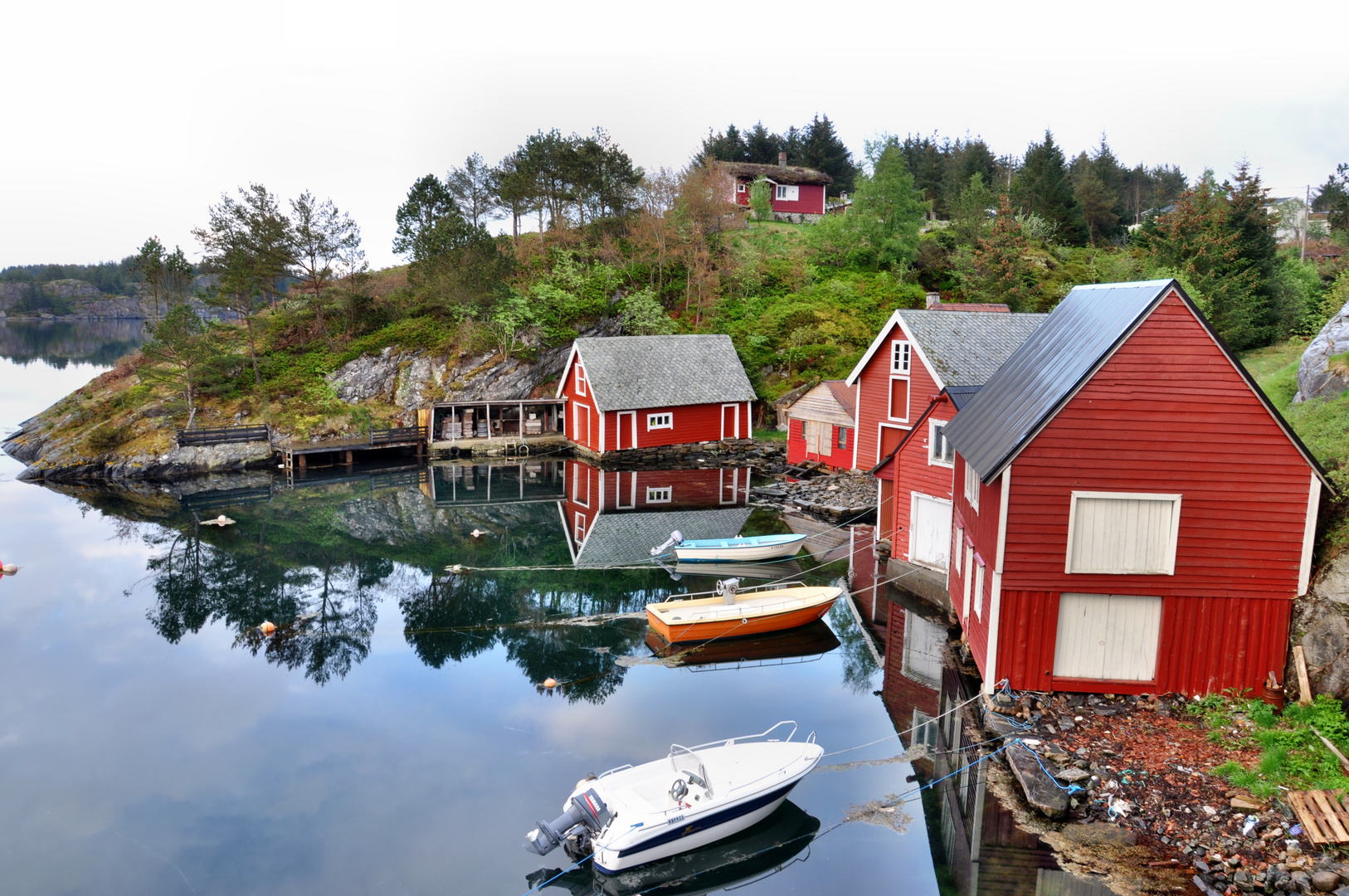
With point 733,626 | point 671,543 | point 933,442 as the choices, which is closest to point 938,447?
point 933,442

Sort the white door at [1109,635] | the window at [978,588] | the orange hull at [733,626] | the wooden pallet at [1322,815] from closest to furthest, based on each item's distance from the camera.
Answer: the wooden pallet at [1322,815] < the white door at [1109,635] < the window at [978,588] < the orange hull at [733,626]

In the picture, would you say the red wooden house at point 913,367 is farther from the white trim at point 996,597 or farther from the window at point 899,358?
the white trim at point 996,597

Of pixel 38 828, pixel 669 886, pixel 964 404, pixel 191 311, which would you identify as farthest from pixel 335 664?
pixel 191 311

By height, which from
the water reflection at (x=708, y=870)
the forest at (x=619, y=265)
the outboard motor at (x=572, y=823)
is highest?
the forest at (x=619, y=265)

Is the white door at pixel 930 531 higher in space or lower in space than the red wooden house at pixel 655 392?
lower

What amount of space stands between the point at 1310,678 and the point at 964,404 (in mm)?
8886

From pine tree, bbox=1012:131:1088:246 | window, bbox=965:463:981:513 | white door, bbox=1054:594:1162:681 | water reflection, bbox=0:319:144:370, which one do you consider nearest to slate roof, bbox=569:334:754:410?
window, bbox=965:463:981:513

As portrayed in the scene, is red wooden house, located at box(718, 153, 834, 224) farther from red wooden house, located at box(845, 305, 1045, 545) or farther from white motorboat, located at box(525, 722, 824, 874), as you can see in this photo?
white motorboat, located at box(525, 722, 824, 874)

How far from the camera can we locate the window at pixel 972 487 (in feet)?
50.5

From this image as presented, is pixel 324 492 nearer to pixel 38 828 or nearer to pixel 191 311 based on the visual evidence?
pixel 191 311

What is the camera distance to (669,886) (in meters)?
11.0

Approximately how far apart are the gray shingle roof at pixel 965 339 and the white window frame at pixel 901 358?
2.89 ft

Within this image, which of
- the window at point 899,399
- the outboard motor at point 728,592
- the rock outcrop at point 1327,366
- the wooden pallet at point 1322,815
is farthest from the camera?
the window at point 899,399

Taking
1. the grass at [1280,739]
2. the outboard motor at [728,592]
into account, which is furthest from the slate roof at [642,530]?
the grass at [1280,739]
